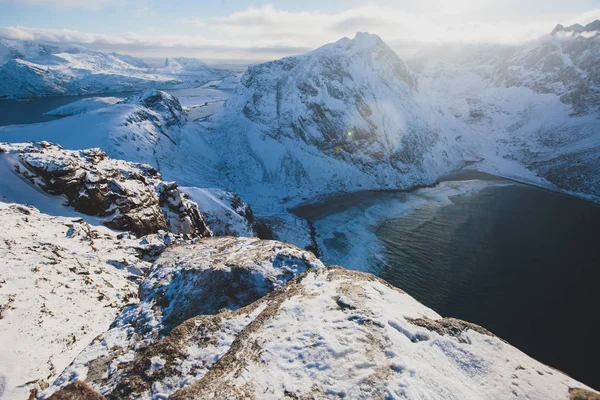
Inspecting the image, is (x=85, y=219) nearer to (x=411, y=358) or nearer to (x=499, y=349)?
(x=411, y=358)

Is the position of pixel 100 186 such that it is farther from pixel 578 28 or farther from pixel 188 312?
pixel 578 28

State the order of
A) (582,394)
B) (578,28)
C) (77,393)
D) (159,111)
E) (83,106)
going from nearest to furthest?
1. (77,393)
2. (582,394)
3. (159,111)
4. (83,106)
5. (578,28)

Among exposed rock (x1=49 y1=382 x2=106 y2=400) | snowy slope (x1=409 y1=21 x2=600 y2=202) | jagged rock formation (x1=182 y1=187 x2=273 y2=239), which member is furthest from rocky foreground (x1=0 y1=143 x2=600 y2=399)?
snowy slope (x1=409 y1=21 x2=600 y2=202)

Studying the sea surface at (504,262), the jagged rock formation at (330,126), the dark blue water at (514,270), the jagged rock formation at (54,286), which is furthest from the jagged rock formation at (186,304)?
the jagged rock formation at (330,126)

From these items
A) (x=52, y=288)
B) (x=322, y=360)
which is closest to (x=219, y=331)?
(x=322, y=360)

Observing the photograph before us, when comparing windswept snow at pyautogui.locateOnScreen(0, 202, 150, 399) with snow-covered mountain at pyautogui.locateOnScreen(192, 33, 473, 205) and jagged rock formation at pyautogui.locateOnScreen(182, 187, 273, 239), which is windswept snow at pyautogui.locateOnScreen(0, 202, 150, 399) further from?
snow-covered mountain at pyautogui.locateOnScreen(192, 33, 473, 205)

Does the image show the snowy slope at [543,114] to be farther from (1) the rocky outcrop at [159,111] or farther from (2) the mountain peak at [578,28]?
(1) the rocky outcrop at [159,111]

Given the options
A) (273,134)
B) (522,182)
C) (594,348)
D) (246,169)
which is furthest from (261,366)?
(522,182)
